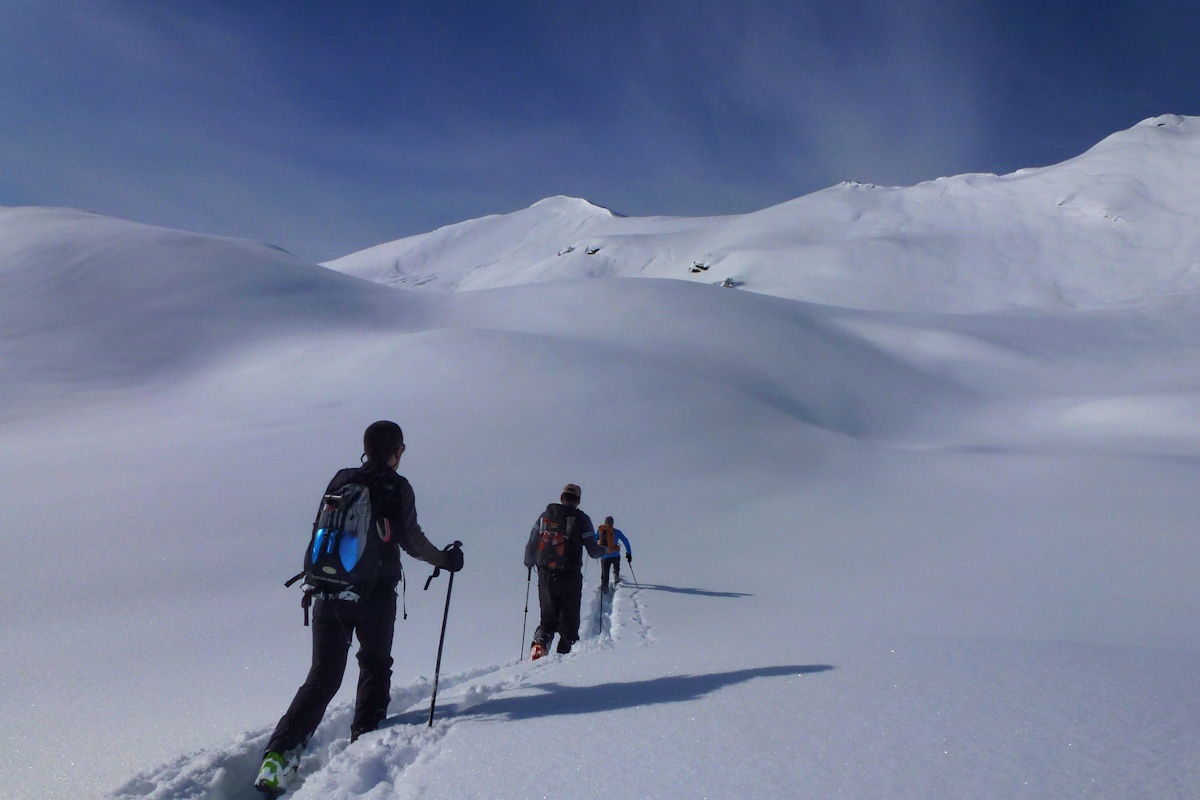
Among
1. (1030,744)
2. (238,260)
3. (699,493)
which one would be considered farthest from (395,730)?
(238,260)

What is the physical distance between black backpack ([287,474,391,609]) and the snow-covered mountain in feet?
222

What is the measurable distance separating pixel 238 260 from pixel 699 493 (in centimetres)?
3702

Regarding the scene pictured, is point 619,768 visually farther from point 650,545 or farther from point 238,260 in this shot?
point 238,260

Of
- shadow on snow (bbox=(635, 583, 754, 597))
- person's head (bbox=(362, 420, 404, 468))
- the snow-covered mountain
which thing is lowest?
shadow on snow (bbox=(635, 583, 754, 597))

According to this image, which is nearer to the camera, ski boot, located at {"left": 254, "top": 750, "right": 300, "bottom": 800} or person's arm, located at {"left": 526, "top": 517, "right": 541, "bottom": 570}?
ski boot, located at {"left": 254, "top": 750, "right": 300, "bottom": 800}

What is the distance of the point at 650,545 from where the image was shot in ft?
37.8

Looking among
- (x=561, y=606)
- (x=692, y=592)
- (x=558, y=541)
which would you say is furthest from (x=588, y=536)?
(x=692, y=592)

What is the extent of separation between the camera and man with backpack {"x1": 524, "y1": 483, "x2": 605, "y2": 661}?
592 centimetres

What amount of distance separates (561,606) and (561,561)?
43cm

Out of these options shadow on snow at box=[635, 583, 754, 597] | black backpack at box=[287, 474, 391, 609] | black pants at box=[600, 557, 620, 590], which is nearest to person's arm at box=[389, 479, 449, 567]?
black backpack at box=[287, 474, 391, 609]

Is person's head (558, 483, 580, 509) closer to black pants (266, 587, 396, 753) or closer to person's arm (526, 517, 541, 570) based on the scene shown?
person's arm (526, 517, 541, 570)

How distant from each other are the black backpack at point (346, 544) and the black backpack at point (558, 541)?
2354 millimetres

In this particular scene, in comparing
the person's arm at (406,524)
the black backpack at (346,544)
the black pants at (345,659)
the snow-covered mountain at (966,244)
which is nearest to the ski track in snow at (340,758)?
the black pants at (345,659)

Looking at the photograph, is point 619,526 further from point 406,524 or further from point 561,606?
point 406,524
